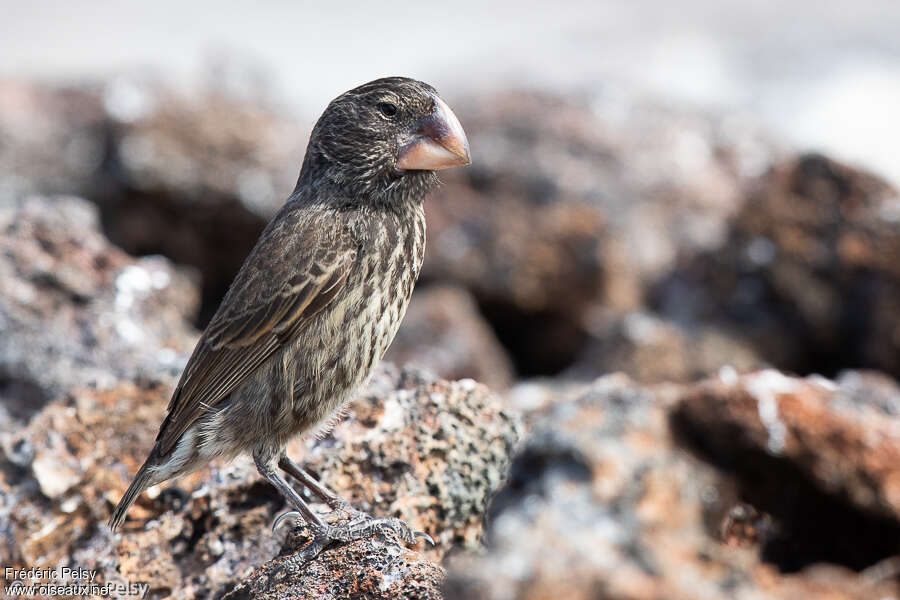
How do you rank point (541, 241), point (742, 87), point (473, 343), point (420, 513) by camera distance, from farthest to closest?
1. point (742, 87)
2. point (541, 241)
3. point (473, 343)
4. point (420, 513)

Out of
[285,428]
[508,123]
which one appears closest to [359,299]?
[285,428]

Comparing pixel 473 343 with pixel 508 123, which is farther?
pixel 508 123

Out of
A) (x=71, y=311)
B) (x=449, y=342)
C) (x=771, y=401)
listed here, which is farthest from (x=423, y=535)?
(x=449, y=342)

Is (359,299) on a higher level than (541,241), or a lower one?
higher

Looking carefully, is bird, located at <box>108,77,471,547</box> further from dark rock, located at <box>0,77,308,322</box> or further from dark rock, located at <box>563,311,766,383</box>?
dark rock, located at <box>0,77,308,322</box>

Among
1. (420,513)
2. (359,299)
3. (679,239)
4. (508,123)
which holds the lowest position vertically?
(679,239)

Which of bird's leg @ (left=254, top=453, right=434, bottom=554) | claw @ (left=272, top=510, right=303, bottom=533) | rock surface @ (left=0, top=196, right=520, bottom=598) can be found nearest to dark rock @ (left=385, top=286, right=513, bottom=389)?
rock surface @ (left=0, top=196, right=520, bottom=598)

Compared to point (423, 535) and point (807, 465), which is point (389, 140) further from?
point (807, 465)

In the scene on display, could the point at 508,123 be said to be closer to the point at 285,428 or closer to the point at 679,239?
the point at 679,239
